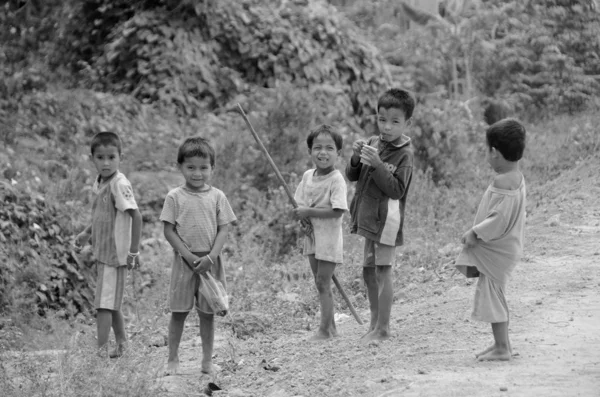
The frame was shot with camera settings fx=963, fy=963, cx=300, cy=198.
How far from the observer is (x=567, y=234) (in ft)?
29.8

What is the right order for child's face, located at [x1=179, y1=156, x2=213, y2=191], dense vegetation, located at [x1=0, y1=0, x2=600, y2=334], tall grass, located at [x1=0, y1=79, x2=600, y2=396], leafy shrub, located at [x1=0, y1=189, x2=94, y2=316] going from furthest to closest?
dense vegetation, located at [x1=0, y1=0, x2=600, y2=334] < leafy shrub, located at [x1=0, y1=189, x2=94, y2=316] < child's face, located at [x1=179, y1=156, x2=213, y2=191] < tall grass, located at [x1=0, y1=79, x2=600, y2=396]

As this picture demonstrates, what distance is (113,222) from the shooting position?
626 centimetres

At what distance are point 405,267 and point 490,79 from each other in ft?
30.2

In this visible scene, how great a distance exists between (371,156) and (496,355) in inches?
54.5

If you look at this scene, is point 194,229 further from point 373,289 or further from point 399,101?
point 399,101

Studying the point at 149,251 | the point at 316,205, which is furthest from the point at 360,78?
the point at 316,205

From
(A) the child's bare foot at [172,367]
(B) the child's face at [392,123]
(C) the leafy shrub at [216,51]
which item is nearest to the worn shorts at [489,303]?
(B) the child's face at [392,123]

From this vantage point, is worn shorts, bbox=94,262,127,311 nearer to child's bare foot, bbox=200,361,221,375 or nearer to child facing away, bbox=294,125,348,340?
child's bare foot, bbox=200,361,221,375

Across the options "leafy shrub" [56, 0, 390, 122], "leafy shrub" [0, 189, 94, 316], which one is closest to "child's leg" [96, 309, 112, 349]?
"leafy shrub" [0, 189, 94, 316]

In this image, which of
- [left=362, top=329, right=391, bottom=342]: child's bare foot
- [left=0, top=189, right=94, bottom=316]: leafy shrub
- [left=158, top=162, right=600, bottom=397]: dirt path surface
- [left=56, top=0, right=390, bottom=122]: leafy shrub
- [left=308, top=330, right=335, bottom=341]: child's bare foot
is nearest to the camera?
[left=158, top=162, right=600, bottom=397]: dirt path surface

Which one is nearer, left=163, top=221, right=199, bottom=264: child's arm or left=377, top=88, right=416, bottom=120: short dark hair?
left=163, top=221, right=199, bottom=264: child's arm

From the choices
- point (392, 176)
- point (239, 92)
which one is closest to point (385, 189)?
point (392, 176)

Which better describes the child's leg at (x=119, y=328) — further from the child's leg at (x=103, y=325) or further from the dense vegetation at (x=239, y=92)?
the dense vegetation at (x=239, y=92)

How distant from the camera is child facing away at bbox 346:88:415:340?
19.5ft
